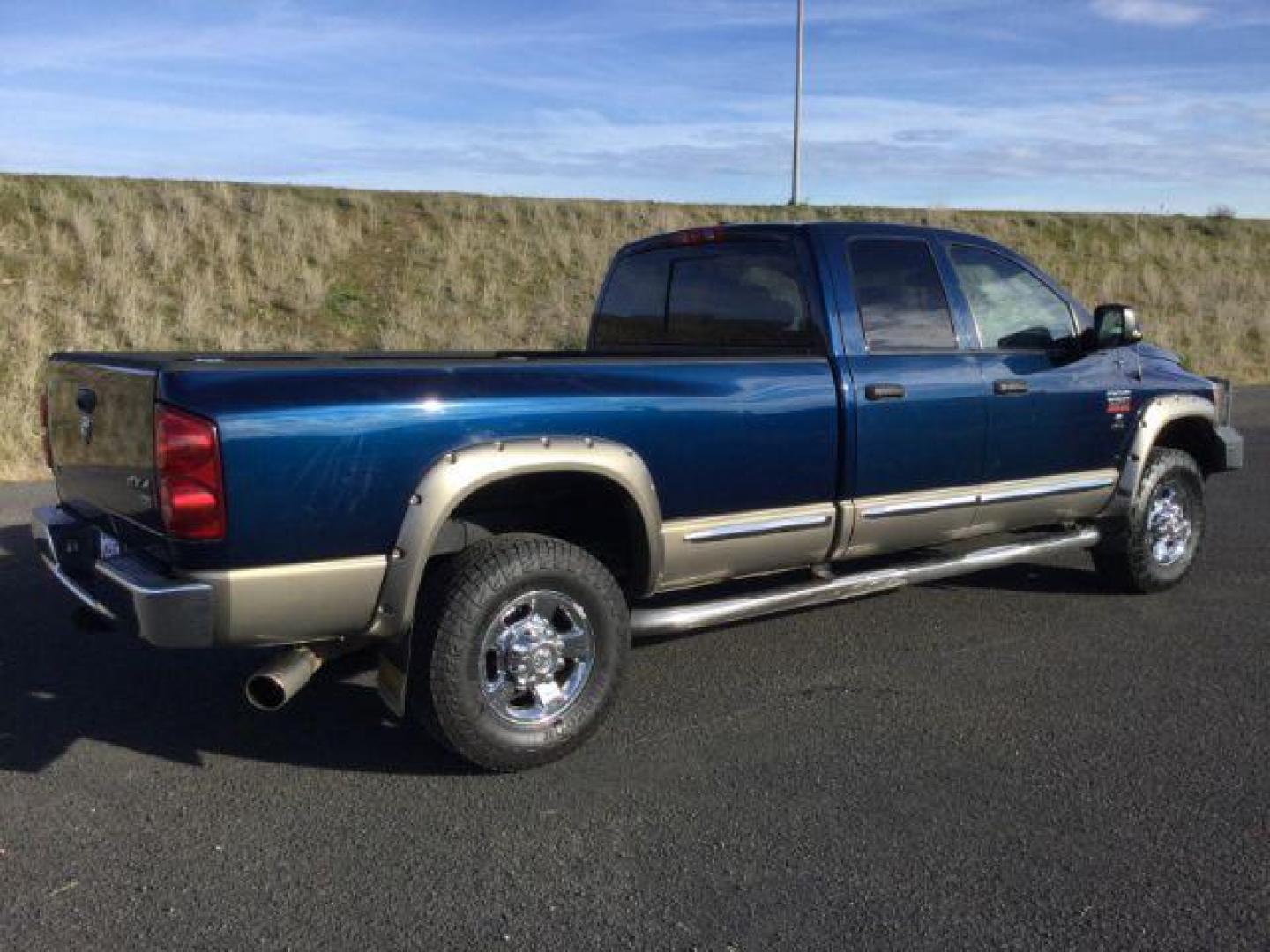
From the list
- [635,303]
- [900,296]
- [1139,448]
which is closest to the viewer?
[900,296]

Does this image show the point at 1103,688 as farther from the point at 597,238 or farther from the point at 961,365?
the point at 597,238

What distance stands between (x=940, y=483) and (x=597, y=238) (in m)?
22.2

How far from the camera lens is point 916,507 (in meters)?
5.39

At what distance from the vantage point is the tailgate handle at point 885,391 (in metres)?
5.12

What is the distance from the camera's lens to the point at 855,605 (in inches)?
254

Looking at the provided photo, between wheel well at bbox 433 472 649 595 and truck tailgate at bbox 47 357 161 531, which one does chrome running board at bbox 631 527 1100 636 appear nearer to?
wheel well at bbox 433 472 649 595

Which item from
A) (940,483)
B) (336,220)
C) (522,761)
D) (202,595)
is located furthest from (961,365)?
(336,220)

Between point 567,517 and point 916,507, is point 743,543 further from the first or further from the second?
point 916,507

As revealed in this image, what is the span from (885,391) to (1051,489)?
137cm

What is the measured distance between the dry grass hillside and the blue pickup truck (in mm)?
10048

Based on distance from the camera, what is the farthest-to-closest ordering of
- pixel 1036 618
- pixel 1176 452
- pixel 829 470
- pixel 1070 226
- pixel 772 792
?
pixel 1070 226
pixel 1176 452
pixel 1036 618
pixel 829 470
pixel 772 792

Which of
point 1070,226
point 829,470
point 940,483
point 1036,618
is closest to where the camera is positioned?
point 829,470

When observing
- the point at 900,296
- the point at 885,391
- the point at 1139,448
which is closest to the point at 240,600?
the point at 885,391

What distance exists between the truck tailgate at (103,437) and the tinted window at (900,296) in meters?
2.95
